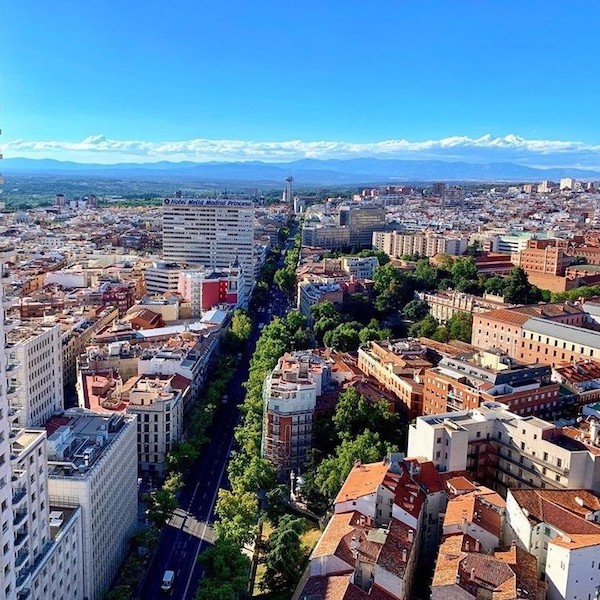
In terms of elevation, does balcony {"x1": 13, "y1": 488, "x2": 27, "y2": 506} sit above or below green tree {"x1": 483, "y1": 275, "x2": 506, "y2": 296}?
above

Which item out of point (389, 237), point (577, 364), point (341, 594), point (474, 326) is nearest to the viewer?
point (341, 594)

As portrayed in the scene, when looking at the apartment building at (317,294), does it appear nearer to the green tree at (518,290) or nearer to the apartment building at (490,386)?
the green tree at (518,290)

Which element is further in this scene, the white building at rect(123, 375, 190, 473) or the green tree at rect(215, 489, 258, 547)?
the white building at rect(123, 375, 190, 473)

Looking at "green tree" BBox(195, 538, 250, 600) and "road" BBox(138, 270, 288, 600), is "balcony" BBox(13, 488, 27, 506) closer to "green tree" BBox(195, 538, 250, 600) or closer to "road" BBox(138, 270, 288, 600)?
"green tree" BBox(195, 538, 250, 600)

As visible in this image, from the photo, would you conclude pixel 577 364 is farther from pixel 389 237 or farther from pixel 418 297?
pixel 389 237

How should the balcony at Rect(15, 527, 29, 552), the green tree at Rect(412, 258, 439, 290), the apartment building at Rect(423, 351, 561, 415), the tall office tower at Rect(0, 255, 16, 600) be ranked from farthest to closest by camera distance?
the green tree at Rect(412, 258, 439, 290) < the apartment building at Rect(423, 351, 561, 415) < the balcony at Rect(15, 527, 29, 552) < the tall office tower at Rect(0, 255, 16, 600)

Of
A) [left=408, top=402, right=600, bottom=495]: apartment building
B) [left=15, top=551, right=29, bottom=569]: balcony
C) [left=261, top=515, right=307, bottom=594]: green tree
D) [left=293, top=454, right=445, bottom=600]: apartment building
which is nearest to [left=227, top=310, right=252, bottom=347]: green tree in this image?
[left=408, top=402, right=600, bottom=495]: apartment building

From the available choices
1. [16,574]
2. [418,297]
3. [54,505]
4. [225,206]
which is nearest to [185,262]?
[225,206]
